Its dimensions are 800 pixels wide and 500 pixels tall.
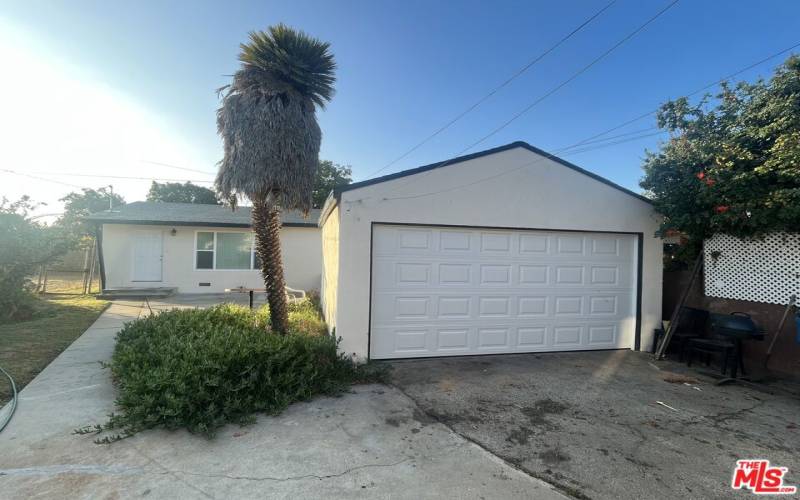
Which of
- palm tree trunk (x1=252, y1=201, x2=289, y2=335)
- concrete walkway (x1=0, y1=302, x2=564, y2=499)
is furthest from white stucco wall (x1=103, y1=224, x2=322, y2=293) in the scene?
concrete walkway (x1=0, y1=302, x2=564, y2=499)

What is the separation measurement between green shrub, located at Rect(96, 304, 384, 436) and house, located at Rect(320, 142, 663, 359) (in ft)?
3.22

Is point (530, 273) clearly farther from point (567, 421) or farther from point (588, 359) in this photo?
point (567, 421)

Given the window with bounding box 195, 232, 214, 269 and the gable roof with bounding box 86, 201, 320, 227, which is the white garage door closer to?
the gable roof with bounding box 86, 201, 320, 227

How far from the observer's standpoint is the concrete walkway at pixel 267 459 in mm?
2604

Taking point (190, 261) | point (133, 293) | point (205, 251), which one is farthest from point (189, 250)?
point (133, 293)

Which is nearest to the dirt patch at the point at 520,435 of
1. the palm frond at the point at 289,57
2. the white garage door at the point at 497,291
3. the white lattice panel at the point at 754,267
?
the white garage door at the point at 497,291

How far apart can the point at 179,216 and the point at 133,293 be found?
3.10 meters

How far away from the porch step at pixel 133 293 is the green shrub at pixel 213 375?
24.4 feet

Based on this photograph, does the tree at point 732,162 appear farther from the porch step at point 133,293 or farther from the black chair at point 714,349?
the porch step at point 133,293

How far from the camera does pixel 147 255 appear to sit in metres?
13.2

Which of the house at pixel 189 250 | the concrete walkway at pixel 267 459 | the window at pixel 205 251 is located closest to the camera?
the concrete walkway at pixel 267 459

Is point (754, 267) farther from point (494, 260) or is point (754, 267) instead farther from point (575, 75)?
point (575, 75)

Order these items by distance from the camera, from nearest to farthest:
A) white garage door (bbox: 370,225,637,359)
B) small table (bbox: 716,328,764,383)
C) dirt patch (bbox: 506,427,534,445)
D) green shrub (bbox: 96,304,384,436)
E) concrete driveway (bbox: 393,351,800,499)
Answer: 1. concrete driveway (bbox: 393,351,800,499)
2. dirt patch (bbox: 506,427,534,445)
3. green shrub (bbox: 96,304,384,436)
4. small table (bbox: 716,328,764,383)
5. white garage door (bbox: 370,225,637,359)

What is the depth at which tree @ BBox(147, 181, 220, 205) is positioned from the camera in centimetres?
3709
